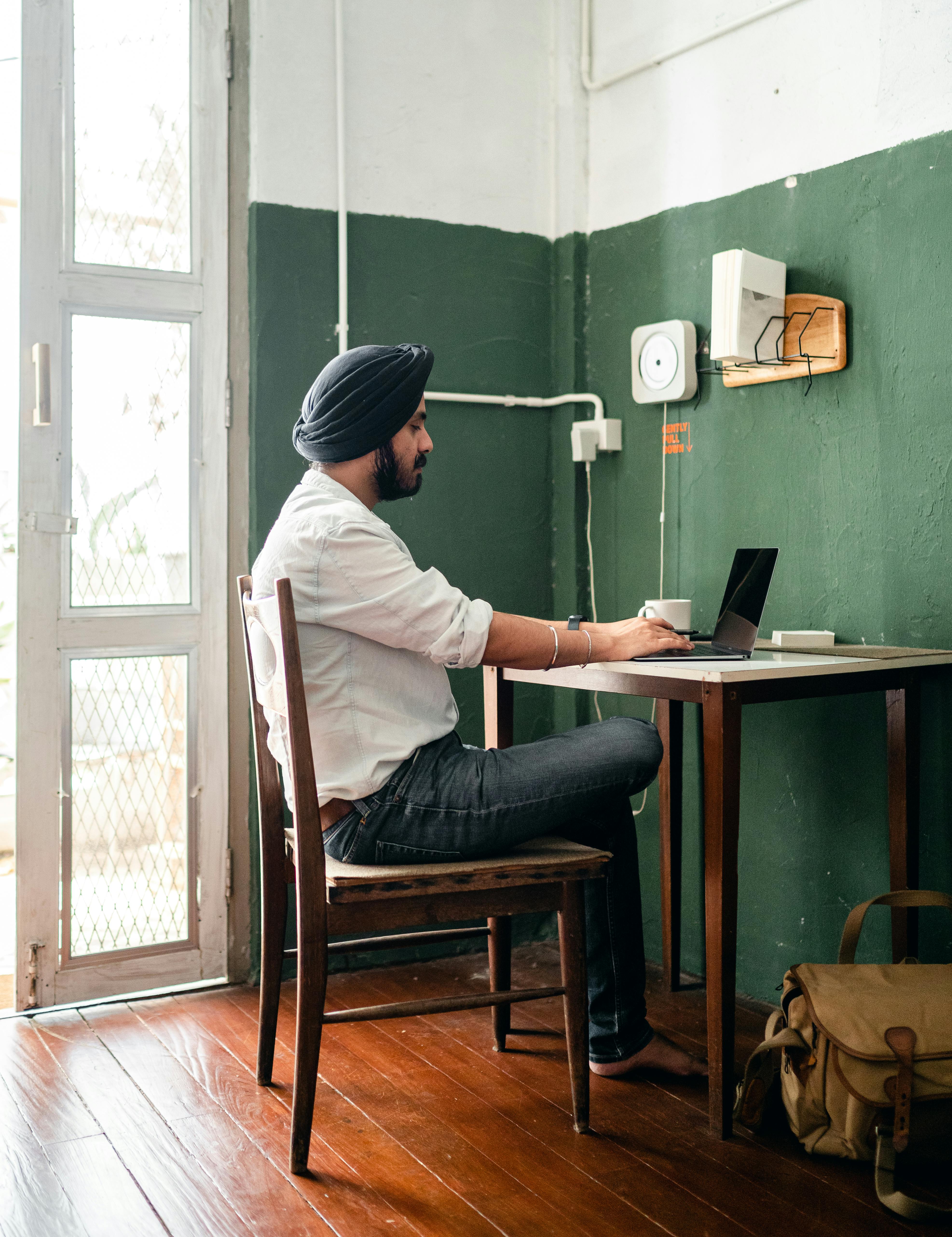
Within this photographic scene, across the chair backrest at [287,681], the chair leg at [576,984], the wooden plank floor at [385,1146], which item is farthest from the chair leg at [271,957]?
the chair leg at [576,984]

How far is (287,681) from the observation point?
172 cm

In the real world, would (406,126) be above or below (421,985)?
above

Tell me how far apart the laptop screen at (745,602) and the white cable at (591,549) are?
2.51 ft

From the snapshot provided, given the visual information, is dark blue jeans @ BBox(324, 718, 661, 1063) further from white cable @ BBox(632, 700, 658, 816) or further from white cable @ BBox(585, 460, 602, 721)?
white cable @ BBox(585, 460, 602, 721)

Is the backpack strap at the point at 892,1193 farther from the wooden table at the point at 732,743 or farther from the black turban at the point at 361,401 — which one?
the black turban at the point at 361,401

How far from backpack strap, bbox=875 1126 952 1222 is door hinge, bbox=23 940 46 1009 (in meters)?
1.79

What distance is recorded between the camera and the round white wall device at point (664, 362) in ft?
8.80

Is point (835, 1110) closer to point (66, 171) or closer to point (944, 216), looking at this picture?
point (944, 216)

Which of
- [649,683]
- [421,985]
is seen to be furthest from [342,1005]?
[649,683]

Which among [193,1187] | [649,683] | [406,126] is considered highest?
[406,126]

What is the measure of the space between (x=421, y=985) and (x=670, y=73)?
7.46ft

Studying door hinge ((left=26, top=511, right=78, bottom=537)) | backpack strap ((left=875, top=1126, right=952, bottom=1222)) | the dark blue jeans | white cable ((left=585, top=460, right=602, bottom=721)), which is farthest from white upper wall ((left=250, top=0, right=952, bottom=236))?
backpack strap ((left=875, top=1126, right=952, bottom=1222))

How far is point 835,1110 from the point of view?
179 centimetres

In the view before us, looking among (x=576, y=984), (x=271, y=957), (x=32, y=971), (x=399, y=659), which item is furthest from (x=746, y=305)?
(x=32, y=971)
